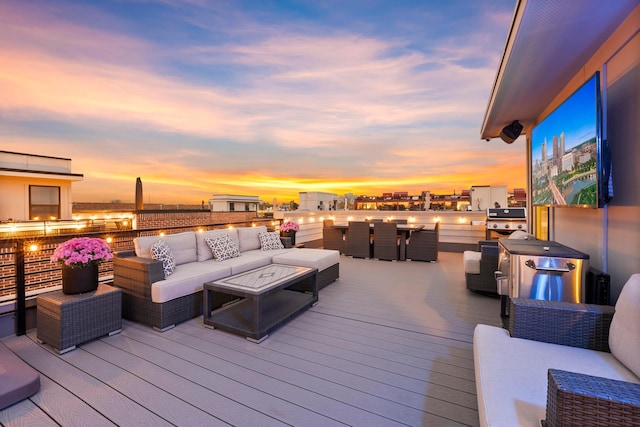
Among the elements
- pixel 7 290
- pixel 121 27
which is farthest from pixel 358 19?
pixel 7 290

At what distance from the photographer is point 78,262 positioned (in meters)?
2.64

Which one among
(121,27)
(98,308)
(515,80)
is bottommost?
(98,308)

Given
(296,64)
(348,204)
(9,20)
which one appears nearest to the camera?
(9,20)

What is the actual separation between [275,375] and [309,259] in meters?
2.22

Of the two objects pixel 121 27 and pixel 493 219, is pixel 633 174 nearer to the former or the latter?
pixel 493 219

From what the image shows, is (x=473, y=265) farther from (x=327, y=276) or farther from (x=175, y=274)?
(x=175, y=274)

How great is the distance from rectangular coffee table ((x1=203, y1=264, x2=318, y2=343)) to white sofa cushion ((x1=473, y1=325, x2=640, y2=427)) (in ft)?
6.09

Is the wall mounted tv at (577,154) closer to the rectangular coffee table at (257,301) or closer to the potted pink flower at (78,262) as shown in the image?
the rectangular coffee table at (257,301)

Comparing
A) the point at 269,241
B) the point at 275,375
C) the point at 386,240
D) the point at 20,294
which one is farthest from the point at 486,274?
the point at 20,294

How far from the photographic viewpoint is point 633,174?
1869 millimetres

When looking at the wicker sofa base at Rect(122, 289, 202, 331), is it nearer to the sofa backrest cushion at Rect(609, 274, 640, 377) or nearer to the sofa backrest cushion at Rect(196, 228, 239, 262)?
the sofa backrest cushion at Rect(196, 228, 239, 262)

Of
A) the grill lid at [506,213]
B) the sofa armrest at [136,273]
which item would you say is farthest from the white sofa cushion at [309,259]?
the grill lid at [506,213]

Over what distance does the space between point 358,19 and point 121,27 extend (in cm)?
392

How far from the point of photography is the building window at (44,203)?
866 centimetres
